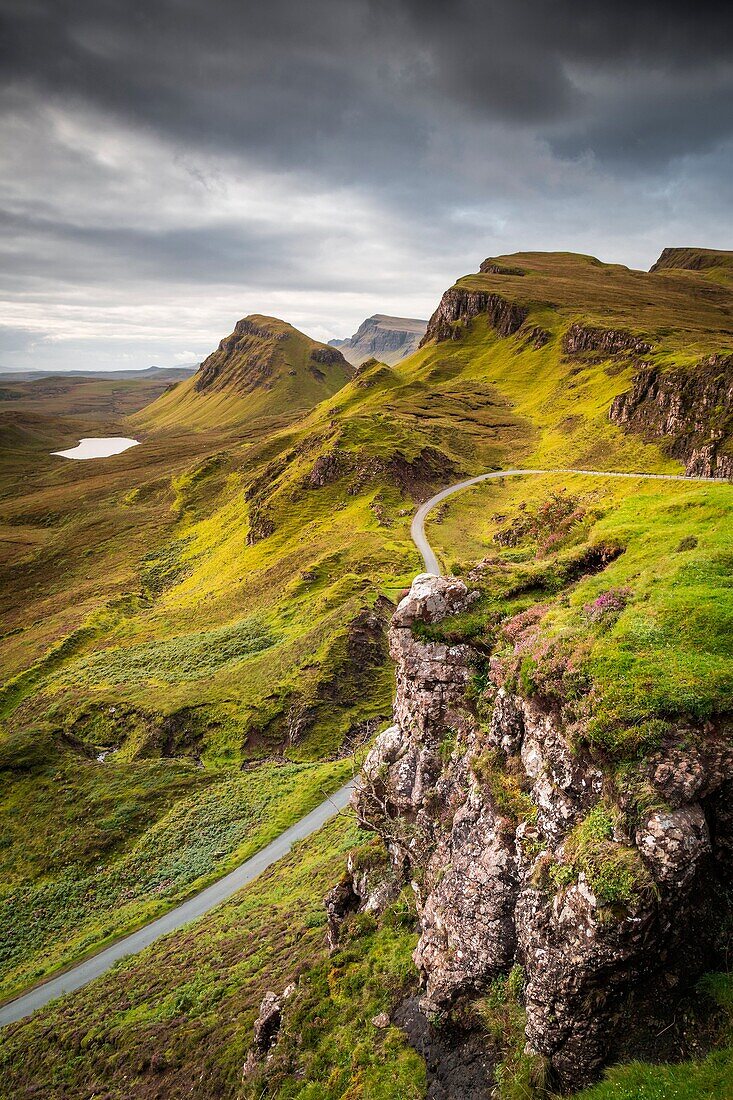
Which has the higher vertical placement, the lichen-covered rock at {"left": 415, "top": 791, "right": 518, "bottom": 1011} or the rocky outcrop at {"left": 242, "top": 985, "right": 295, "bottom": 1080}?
the lichen-covered rock at {"left": 415, "top": 791, "right": 518, "bottom": 1011}

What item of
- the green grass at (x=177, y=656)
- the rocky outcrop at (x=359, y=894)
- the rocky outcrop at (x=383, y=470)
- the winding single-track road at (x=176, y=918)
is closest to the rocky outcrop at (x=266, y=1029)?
the rocky outcrop at (x=359, y=894)

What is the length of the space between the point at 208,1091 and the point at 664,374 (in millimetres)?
107488

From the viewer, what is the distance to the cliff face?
1173cm

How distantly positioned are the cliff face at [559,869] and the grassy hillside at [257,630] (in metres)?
1.99

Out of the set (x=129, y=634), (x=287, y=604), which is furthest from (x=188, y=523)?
(x=287, y=604)

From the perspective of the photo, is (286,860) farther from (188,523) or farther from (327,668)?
(188,523)

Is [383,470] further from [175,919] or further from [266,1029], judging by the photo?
[266,1029]

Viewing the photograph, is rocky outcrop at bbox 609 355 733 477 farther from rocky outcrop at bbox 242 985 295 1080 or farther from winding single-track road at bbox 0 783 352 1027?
rocky outcrop at bbox 242 985 295 1080

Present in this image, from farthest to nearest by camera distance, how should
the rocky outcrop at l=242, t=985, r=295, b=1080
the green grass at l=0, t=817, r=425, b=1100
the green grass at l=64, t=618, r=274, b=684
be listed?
the green grass at l=64, t=618, r=274, b=684, the rocky outcrop at l=242, t=985, r=295, b=1080, the green grass at l=0, t=817, r=425, b=1100

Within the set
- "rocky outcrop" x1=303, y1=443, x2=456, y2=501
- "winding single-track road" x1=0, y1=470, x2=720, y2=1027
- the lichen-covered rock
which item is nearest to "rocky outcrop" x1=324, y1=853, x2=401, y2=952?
the lichen-covered rock

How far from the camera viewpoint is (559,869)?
1312cm

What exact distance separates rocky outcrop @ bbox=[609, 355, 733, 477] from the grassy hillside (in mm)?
4364

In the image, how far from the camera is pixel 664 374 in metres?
92.2

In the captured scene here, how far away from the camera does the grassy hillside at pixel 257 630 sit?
20578 mm
